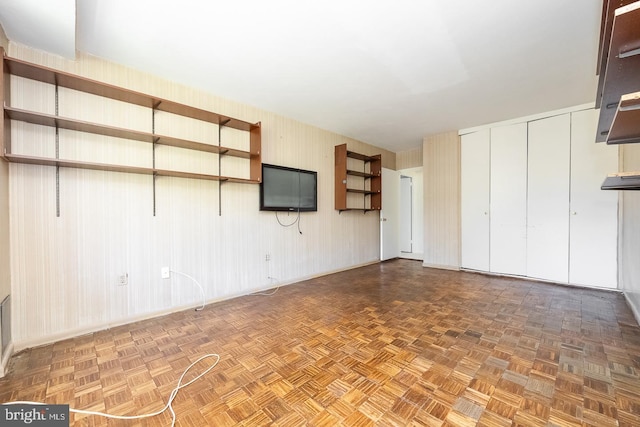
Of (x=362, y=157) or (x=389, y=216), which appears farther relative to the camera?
(x=389, y=216)

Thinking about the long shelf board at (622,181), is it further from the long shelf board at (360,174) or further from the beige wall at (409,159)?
the beige wall at (409,159)

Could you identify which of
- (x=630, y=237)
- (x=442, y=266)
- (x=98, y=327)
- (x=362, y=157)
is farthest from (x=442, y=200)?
(x=98, y=327)

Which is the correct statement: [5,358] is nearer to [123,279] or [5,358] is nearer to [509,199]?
[123,279]

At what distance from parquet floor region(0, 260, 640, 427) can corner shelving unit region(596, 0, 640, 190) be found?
1379 mm

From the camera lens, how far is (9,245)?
1.94m

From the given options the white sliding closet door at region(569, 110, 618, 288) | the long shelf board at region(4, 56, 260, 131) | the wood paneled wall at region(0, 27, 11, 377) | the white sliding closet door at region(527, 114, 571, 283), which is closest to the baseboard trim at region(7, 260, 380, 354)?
the wood paneled wall at region(0, 27, 11, 377)

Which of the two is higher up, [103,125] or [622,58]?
[103,125]

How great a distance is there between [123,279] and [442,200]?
4.82m

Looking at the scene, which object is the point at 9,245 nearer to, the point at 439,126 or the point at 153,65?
the point at 153,65

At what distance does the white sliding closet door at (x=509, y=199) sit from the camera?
158 inches

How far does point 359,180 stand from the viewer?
5148 mm

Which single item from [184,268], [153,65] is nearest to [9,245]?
[184,268]

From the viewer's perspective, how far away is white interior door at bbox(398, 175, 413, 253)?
21.0 ft

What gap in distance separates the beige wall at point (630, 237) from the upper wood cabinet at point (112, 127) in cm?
396
